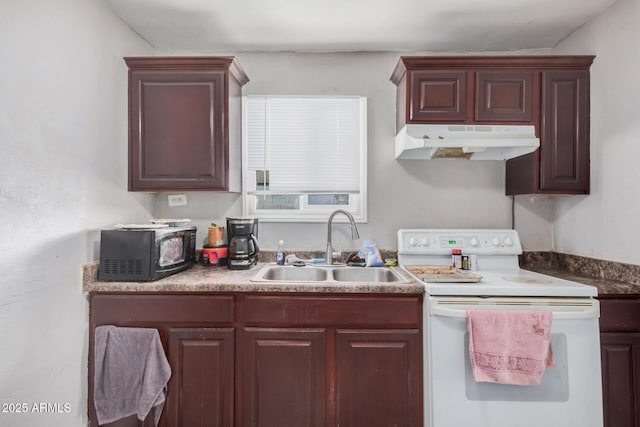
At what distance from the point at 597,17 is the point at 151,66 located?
2629 millimetres

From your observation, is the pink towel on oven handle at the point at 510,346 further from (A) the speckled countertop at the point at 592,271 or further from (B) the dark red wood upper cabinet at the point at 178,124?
(B) the dark red wood upper cabinet at the point at 178,124

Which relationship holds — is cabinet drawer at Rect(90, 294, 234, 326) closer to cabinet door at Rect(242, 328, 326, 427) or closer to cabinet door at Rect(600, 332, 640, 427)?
cabinet door at Rect(242, 328, 326, 427)

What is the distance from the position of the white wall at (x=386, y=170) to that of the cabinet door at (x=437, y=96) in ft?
1.13

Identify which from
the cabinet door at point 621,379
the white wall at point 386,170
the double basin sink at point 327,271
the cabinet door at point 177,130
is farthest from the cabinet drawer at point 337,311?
the cabinet door at point 621,379

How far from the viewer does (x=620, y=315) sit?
1545 mm

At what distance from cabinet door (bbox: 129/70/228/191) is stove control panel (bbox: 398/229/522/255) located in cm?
125

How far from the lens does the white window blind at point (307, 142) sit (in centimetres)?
225

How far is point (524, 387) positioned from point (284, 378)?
1.11 m

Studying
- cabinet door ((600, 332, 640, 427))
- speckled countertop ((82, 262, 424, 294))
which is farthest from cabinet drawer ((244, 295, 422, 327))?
cabinet door ((600, 332, 640, 427))

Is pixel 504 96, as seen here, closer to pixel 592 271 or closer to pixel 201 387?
pixel 592 271

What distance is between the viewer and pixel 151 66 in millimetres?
1880

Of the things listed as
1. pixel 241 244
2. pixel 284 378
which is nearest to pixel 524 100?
pixel 241 244

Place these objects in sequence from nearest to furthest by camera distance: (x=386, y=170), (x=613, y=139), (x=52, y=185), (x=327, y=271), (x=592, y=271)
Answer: (x=52, y=185) → (x=613, y=139) → (x=592, y=271) → (x=327, y=271) → (x=386, y=170)

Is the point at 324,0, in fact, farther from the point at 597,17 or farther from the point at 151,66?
the point at 597,17
